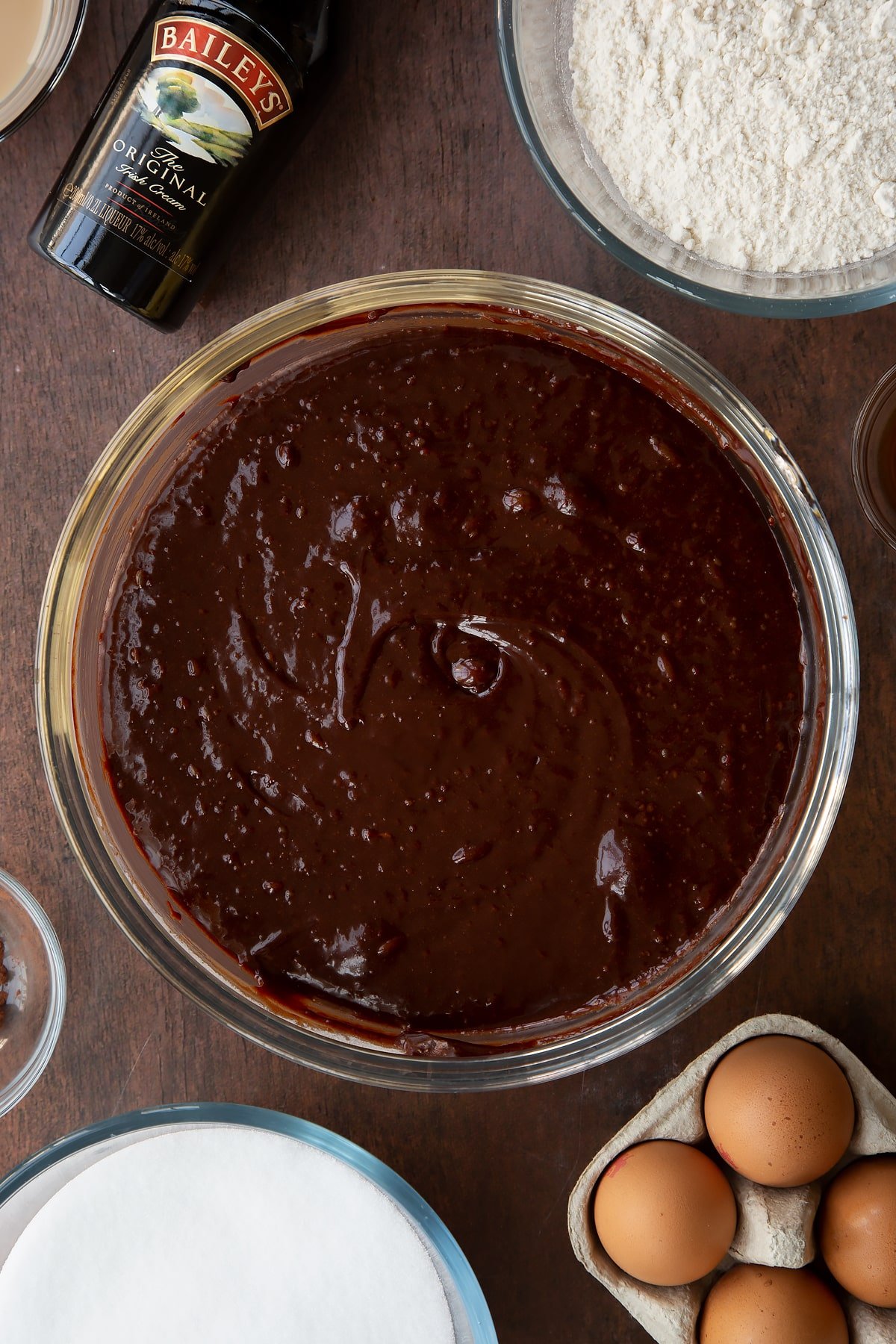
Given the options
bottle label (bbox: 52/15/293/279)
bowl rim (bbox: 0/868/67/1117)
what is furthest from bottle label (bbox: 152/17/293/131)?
bowl rim (bbox: 0/868/67/1117)

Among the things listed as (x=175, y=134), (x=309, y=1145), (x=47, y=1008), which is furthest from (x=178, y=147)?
(x=309, y=1145)

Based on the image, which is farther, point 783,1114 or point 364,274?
point 364,274

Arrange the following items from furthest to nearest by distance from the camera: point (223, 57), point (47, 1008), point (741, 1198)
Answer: point (47, 1008)
point (741, 1198)
point (223, 57)

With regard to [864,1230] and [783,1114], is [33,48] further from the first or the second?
[864,1230]

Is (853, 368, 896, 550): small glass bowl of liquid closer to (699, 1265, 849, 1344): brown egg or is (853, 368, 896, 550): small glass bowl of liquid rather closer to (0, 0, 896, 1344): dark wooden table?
(0, 0, 896, 1344): dark wooden table

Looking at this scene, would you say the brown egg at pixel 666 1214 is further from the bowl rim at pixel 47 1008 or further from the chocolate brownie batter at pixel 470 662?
the bowl rim at pixel 47 1008
